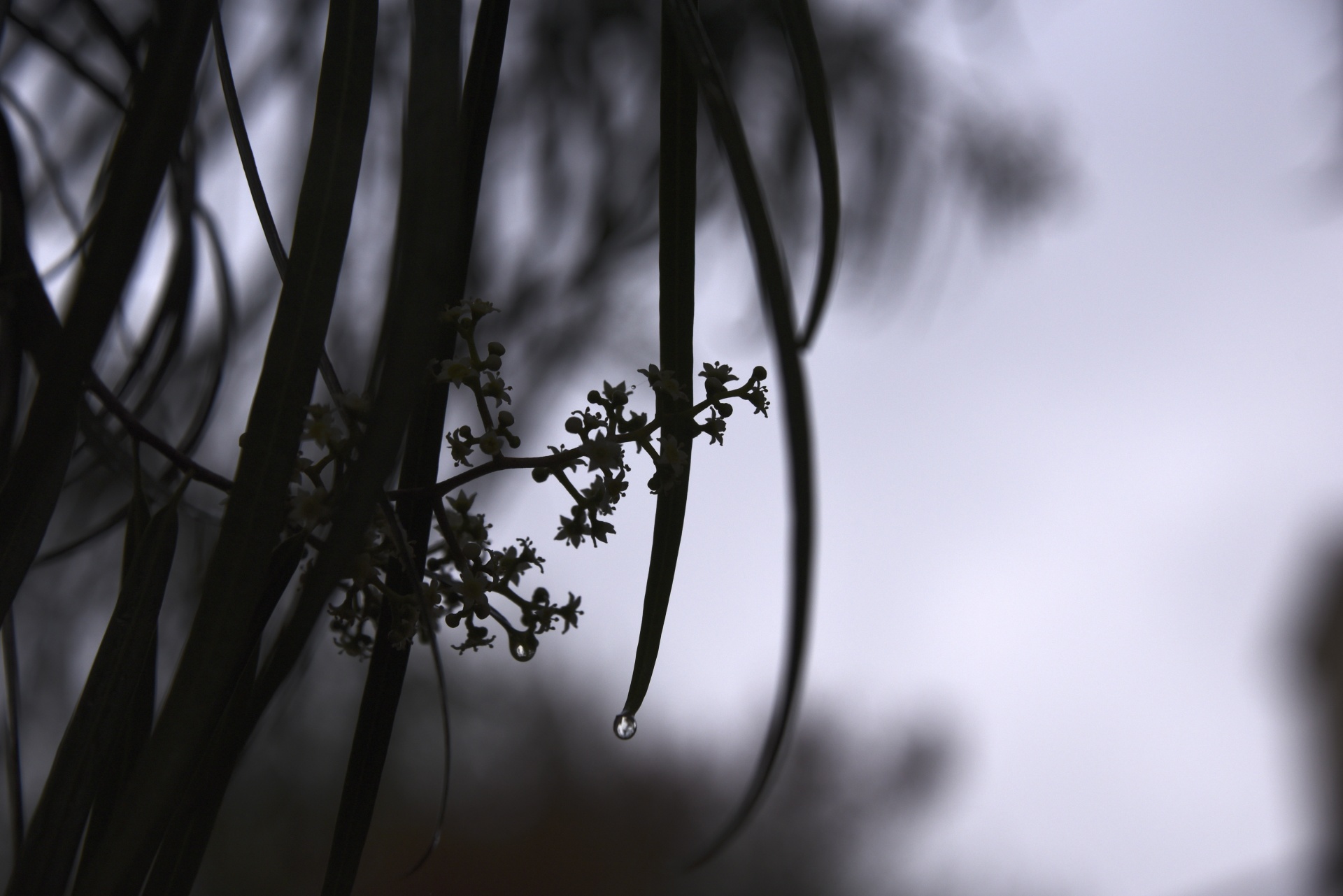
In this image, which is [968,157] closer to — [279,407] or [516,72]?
[516,72]

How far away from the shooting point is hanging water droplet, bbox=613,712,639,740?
0.35m

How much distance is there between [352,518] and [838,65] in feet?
4.39

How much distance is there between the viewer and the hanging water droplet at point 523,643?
1.10ft

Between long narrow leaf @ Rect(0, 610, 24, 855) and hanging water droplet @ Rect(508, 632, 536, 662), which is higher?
hanging water droplet @ Rect(508, 632, 536, 662)

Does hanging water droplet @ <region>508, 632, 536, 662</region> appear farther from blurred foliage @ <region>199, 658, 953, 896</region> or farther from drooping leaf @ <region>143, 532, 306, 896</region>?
blurred foliage @ <region>199, 658, 953, 896</region>

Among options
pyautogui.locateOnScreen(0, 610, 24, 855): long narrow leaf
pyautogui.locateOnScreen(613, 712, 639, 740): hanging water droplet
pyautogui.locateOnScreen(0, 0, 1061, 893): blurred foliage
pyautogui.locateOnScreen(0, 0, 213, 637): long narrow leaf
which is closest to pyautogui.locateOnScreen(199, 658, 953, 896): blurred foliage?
pyautogui.locateOnScreen(0, 0, 1061, 893): blurred foliage

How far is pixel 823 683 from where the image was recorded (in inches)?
113

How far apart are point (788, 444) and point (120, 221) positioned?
0.18 metres

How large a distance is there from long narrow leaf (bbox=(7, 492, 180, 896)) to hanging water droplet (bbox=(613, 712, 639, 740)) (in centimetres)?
17

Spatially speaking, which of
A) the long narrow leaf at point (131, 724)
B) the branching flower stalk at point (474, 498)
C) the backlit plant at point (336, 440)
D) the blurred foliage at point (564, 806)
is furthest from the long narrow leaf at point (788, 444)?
the blurred foliage at point (564, 806)

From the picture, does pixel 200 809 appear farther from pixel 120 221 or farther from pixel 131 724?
pixel 120 221

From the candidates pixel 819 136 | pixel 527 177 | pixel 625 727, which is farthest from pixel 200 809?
pixel 527 177

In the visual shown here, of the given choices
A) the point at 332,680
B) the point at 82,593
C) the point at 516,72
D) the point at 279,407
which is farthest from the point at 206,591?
the point at 332,680

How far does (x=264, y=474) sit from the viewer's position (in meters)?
0.23
